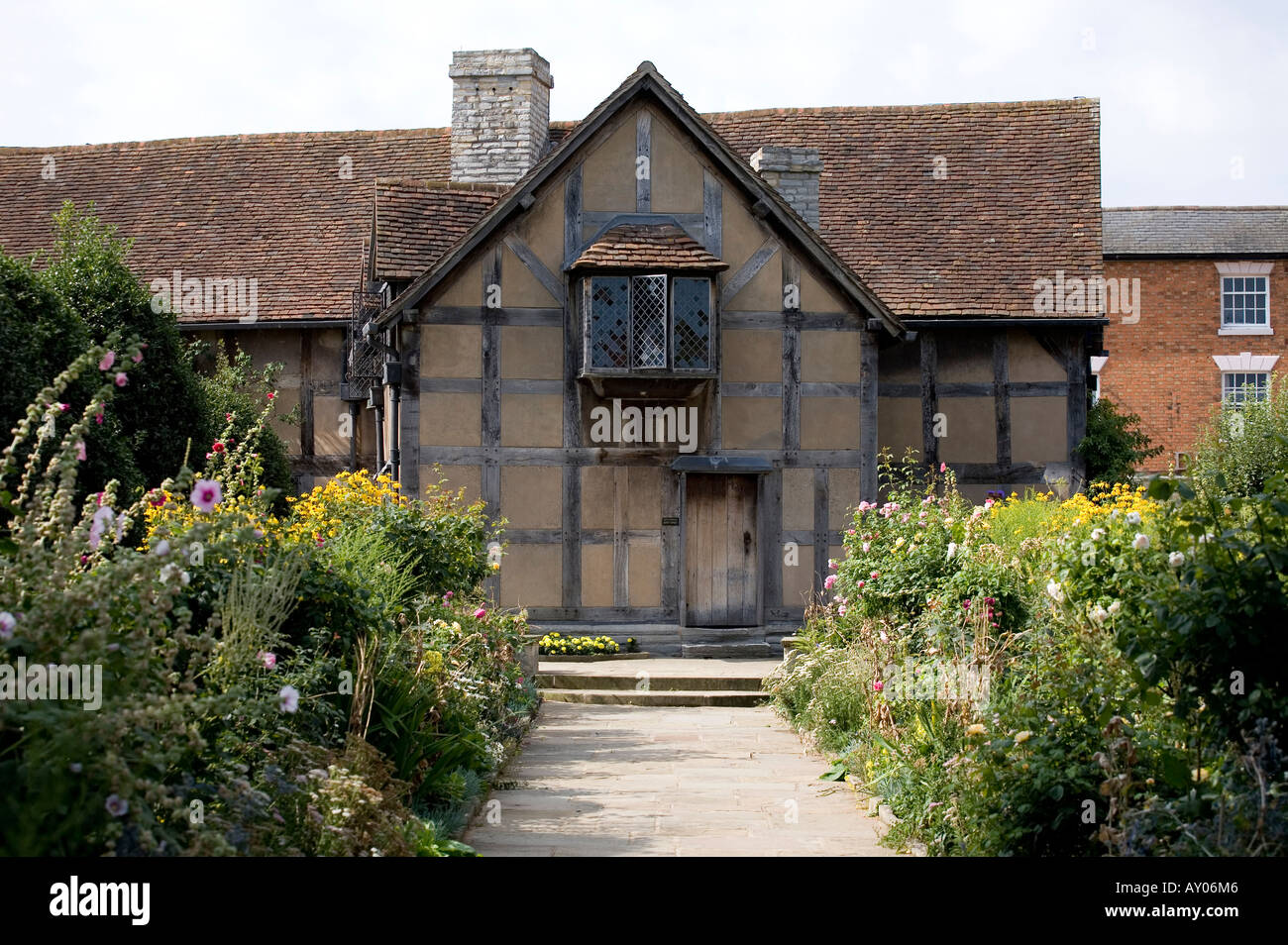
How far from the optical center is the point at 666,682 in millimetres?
14227

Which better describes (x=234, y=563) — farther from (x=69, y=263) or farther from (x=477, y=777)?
(x=69, y=263)

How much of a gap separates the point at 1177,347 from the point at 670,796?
76.5 feet

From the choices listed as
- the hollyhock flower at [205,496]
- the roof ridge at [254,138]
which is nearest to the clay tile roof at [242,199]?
the roof ridge at [254,138]

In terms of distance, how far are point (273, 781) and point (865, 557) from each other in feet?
23.1

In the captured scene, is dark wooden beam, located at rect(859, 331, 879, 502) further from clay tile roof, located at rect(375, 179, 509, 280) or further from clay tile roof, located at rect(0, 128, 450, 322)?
clay tile roof, located at rect(0, 128, 450, 322)

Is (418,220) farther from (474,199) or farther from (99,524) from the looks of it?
(99,524)

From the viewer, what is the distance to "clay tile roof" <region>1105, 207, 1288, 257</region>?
94.2 ft

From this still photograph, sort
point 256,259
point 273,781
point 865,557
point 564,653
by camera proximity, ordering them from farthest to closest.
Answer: point 256,259
point 564,653
point 865,557
point 273,781

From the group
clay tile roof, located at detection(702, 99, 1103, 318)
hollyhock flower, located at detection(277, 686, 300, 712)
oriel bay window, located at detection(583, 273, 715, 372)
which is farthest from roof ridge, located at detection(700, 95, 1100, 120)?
hollyhock flower, located at detection(277, 686, 300, 712)

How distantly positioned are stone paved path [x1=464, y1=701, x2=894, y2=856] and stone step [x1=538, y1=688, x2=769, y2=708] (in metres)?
1.60

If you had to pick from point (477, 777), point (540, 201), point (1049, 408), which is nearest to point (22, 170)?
point (540, 201)

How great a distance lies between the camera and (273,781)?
5453mm
